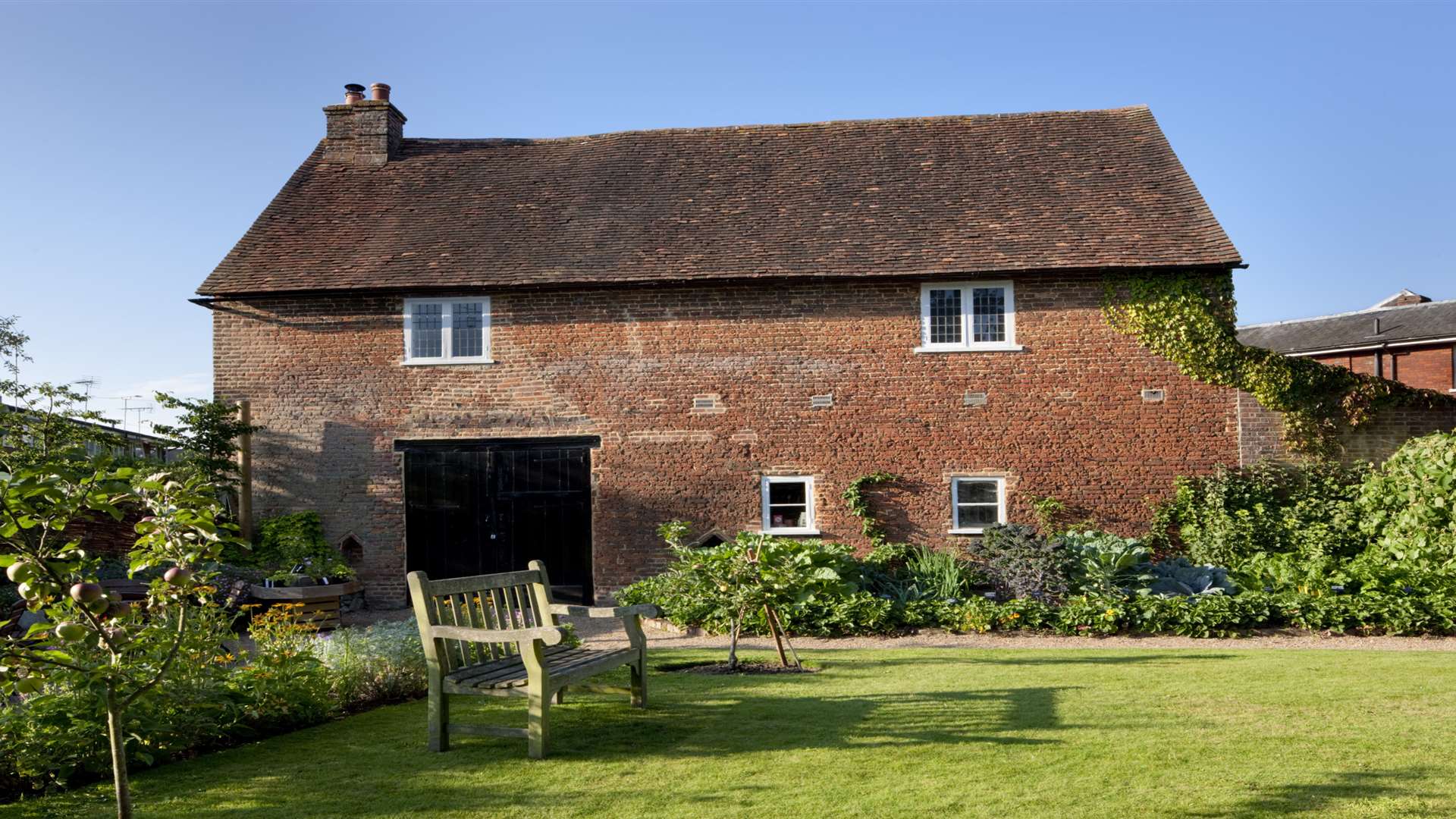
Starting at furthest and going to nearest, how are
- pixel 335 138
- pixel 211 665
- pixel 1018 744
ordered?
pixel 335 138 < pixel 211 665 < pixel 1018 744

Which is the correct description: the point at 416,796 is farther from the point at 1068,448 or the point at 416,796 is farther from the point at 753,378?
the point at 1068,448

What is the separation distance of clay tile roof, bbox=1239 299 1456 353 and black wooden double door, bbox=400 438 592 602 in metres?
27.4

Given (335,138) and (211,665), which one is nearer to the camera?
(211,665)

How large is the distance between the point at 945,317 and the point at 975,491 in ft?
9.05

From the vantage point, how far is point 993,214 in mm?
17953

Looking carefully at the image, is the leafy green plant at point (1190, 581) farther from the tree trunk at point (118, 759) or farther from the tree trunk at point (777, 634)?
the tree trunk at point (118, 759)

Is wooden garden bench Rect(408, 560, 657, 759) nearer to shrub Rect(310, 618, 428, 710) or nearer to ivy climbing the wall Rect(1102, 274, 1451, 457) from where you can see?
shrub Rect(310, 618, 428, 710)

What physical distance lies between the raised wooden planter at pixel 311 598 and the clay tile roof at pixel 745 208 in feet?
16.7

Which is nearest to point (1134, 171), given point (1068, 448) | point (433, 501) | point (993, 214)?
point (993, 214)

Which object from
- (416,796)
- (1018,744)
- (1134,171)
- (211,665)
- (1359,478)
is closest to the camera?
(416,796)

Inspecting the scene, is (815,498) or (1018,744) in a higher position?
(815,498)

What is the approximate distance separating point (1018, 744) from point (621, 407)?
11.5 meters

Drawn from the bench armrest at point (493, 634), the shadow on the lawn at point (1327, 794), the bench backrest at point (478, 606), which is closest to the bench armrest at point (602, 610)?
the bench backrest at point (478, 606)

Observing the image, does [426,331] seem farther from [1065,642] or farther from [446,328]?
[1065,642]
